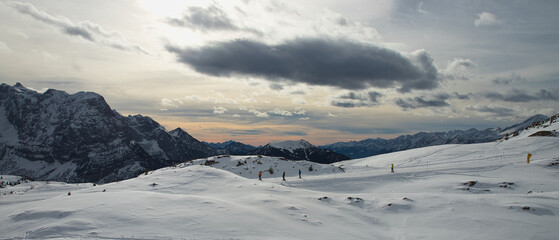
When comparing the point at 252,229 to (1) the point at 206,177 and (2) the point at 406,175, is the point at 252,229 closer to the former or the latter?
(1) the point at 206,177

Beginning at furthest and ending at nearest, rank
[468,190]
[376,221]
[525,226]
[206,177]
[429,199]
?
[206,177], [468,190], [429,199], [376,221], [525,226]

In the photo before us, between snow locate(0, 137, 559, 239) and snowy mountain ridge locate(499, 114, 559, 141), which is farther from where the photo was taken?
snowy mountain ridge locate(499, 114, 559, 141)

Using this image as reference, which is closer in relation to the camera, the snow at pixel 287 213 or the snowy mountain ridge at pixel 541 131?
the snow at pixel 287 213

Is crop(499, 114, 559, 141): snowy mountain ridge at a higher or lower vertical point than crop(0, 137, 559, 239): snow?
higher

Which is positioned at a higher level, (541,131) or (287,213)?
(541,131)

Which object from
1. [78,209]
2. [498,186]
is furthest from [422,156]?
[78,209]

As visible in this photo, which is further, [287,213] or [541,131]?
[541,131]

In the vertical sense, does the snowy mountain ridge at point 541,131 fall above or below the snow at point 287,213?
above

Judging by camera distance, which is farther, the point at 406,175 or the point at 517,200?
the point at 406,175

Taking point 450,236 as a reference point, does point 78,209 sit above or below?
above

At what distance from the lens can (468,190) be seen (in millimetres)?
22516

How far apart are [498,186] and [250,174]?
27001 mm

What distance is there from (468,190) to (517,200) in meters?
5.71

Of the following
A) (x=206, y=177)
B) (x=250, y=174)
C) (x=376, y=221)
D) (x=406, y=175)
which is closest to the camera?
(x=376, y=221)
